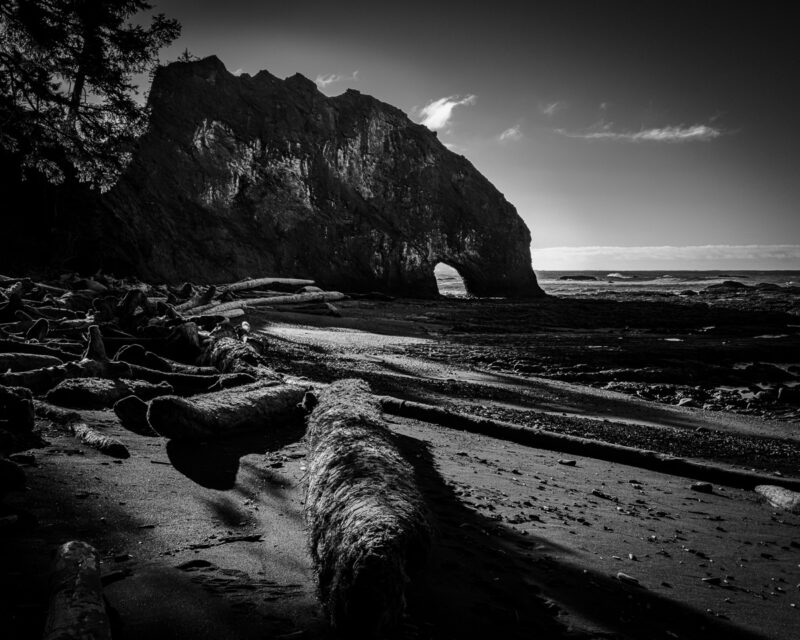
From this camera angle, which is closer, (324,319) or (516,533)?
(516,533)

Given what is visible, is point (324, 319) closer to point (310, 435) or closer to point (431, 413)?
point (431, 413)

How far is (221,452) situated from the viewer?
328 cm

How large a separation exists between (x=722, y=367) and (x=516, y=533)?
9.60 metres

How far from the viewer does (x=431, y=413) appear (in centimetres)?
486

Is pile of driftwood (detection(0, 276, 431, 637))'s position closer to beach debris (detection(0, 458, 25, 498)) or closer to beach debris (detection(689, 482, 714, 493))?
beach debris (detection(0, 458, 25, 498))

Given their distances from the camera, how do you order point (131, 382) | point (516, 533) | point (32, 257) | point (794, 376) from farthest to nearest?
point (32, 257) → point (794, 376) → point (131, 382) → point (516, 533)

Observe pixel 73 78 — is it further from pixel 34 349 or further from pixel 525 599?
pixel 525 599

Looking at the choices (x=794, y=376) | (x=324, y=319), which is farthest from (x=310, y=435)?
(x=324, y=319)

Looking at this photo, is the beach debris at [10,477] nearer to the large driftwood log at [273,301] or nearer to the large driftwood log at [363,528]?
the large driftwood log at [363,528]

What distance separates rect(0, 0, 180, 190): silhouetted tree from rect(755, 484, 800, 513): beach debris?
9231mm

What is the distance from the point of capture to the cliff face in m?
21.5

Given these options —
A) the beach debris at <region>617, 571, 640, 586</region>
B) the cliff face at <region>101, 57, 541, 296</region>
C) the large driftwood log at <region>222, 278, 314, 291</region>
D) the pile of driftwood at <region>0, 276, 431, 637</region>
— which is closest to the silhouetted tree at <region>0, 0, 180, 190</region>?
the pile of driftwood at <region>0, 276, 431, 637</region>

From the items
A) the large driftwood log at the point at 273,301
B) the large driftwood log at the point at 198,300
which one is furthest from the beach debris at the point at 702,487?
the large driftwood log at the point at 273,301

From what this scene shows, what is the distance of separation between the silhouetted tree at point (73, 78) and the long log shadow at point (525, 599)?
25.0 ft
